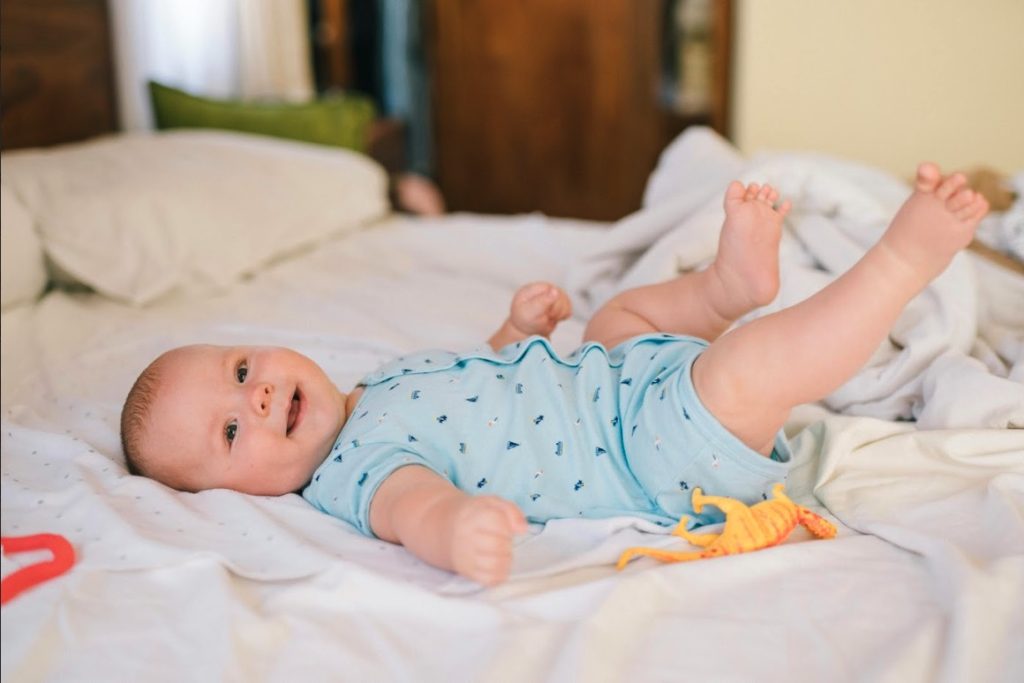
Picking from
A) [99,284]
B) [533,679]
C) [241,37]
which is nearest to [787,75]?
[241,37]

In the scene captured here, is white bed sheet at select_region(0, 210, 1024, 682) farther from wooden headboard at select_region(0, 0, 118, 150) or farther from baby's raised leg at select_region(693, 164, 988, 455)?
wooden headboard at select_region(0, 0, 118, 150)

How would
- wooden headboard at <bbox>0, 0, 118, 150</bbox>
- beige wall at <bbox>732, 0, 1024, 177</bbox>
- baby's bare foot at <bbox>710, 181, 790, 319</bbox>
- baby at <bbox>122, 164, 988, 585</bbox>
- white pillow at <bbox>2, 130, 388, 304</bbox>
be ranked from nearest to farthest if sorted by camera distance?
baby at <bbox>122, 164, 988, 585</bbox>
baby's bare foot at <bbox>710, 181, 790, 319</bbox>
white pillow at <bbox>2, 130, 388, 304</bbox>
wooden headboard at <bbox>0, 0, 118, 150</bbox>
beige wall at <bbox>732, 0, 1024, 177</bbox>

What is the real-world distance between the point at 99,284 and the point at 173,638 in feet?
3.19

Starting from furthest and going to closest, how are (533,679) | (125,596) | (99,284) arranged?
(99,284), (125,596), (533,679)

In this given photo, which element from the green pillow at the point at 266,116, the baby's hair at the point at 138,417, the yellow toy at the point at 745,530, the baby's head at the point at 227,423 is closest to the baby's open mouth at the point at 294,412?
the baby's head at the point at 227,423

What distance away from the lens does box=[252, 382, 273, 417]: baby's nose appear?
1003 mm

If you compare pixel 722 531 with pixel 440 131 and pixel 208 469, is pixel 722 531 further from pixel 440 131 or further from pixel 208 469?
pixel 440 131

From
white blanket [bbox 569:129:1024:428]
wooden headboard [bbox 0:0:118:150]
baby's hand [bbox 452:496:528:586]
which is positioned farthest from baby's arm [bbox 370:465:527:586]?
wooden headboard [bbox 0:0:118:150]

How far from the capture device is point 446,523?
787 millimetres

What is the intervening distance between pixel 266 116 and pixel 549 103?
146 centimetres

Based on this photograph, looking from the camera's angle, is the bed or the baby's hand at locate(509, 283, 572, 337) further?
the baby's hand at locate(509, 283, 572, 337)

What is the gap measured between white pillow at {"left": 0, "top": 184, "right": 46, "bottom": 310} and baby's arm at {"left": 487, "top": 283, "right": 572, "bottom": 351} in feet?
2.60

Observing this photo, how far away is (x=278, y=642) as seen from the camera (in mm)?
760

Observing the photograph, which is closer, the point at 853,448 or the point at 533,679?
the point at 533,679
